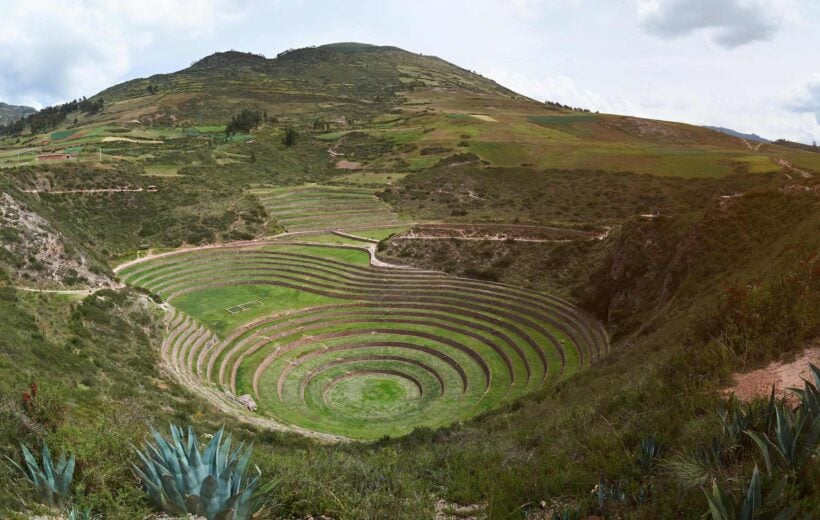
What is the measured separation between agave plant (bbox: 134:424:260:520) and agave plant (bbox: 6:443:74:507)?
0.84m

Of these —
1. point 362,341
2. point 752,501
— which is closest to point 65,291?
point 362,341

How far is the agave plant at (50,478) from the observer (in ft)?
18.3

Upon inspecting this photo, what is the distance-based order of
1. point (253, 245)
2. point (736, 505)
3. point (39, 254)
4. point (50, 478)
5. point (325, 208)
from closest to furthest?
point (736, 505) < point (50, 478) < point (39, 254) < point (253, 245) < point (325, 208)

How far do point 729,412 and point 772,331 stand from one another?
332 centimetres

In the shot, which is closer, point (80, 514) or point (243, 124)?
point (80, 514)

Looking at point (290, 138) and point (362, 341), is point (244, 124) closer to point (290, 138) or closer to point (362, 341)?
point (290, 138)

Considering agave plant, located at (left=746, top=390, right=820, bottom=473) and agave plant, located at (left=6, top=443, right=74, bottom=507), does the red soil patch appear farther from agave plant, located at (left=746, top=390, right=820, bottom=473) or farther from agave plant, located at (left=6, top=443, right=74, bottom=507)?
agave plant, located at (left=6, top=443, right=74, bottom=507)

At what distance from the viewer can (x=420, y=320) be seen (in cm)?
2769

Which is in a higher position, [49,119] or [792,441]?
[49,119]

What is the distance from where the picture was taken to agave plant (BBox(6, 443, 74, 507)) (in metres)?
5.57

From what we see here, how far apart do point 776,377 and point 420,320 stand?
21.2 meters

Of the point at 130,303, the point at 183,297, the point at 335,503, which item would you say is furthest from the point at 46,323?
the point at 335,503

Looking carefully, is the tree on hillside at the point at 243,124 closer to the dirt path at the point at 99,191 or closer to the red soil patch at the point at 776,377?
the dirt path at the point at 99,191

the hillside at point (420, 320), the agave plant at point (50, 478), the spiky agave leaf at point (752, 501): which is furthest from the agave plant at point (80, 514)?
the spiky agave leaf at point (752, 501)
